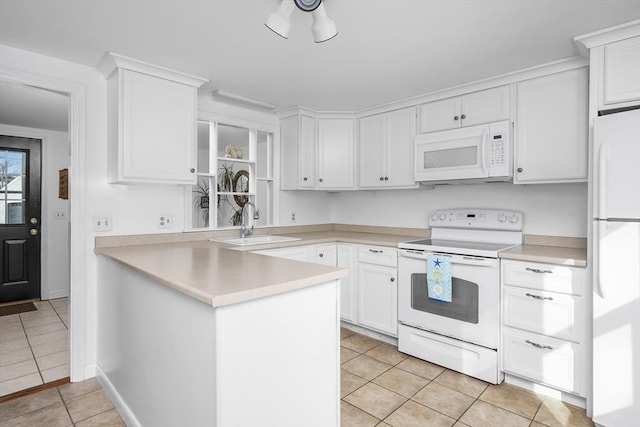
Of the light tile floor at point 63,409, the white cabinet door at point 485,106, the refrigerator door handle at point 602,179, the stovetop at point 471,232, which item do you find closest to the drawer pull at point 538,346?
the stovetop at point 471,232

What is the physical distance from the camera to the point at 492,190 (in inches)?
117

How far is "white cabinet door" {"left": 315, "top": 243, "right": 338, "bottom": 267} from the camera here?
326 cm

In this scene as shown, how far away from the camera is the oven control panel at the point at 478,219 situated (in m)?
2.79

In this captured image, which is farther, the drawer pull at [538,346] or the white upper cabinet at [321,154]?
the white upper cabinet at [321,154]

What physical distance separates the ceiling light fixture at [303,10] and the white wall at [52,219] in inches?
160

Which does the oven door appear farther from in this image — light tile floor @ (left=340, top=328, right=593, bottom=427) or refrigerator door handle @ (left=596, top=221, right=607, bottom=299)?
refrigerator door handle @ (left=596, top=221, right=607, bottom=299)

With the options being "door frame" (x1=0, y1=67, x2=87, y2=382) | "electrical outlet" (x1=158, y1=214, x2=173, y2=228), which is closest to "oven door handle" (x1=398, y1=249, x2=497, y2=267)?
"electrical outlet" (x1=158, y1=214, x2=173, y2=228)

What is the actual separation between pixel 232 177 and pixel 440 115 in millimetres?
1992

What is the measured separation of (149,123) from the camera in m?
2.44

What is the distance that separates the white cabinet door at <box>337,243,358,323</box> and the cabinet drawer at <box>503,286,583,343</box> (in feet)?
4.22

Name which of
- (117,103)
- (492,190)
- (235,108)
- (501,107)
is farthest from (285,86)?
(492,190)

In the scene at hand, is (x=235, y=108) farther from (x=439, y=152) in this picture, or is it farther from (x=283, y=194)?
(x=439, y=152)

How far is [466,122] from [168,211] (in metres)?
2.51

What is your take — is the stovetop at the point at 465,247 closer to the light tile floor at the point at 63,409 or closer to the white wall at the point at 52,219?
the light tile floor at the point at 63,409
